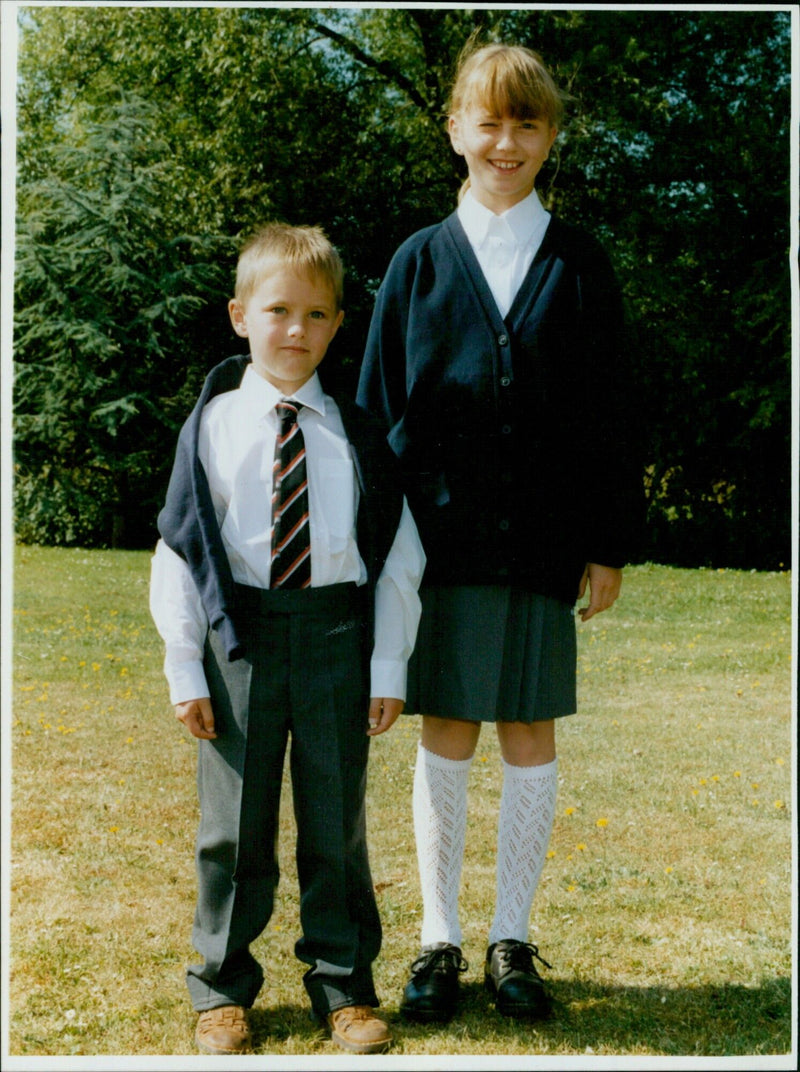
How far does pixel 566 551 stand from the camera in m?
2.76

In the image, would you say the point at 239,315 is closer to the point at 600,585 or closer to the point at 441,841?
the point at 600,585

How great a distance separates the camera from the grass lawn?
2.65m

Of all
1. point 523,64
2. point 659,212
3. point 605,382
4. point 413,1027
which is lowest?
point 413,1027

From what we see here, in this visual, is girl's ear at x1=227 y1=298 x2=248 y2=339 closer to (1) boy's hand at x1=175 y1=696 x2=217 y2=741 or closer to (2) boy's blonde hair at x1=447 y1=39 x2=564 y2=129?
(2) boy's blonde hair at x1=447 y1=39 x2=564 y2=129

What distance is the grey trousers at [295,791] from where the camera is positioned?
249 cm

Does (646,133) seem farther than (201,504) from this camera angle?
Yes

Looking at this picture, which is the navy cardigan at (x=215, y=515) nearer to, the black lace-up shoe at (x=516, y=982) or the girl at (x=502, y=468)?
the girl at (x=502, y=468)

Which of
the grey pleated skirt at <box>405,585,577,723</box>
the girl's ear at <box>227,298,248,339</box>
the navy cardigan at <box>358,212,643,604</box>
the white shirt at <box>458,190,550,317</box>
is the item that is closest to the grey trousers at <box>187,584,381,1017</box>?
the grey pleated skirt at <box>405,585,577,723</box>

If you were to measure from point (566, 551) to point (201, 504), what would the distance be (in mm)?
868

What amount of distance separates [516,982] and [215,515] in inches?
49.6

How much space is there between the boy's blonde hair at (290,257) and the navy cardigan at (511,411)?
28 centimetres

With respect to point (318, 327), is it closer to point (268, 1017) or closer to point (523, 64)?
point (523, 64)

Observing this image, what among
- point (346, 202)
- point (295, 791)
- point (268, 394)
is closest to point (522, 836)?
point (295, 791)

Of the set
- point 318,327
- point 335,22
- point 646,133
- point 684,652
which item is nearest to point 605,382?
point 318,327
